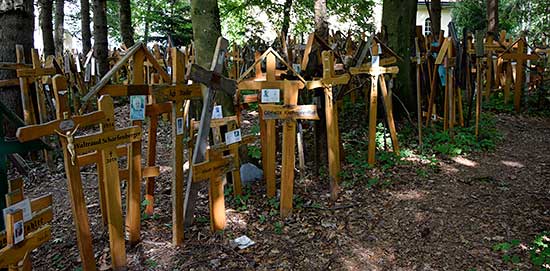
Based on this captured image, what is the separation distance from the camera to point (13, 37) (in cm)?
632

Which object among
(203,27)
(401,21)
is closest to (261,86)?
(203,27)

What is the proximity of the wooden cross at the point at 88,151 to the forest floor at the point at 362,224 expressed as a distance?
1.40 feet

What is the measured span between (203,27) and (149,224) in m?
2.42

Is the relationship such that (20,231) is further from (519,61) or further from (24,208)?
(519,61)

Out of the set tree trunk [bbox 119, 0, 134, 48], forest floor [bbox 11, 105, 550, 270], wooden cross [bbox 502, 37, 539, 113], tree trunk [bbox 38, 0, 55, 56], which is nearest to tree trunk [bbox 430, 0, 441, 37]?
wooden cross [bbox 502, 37, 539, 113]

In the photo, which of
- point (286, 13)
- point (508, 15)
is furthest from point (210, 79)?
point (508, 15)

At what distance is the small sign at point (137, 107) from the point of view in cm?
375

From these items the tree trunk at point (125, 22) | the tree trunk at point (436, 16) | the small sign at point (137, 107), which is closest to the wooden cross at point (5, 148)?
the small sign at point (137, 107)

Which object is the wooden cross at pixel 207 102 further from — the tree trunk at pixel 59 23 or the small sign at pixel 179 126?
the tree trunk at pixel 59 23

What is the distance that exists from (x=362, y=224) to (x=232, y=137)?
1634mm

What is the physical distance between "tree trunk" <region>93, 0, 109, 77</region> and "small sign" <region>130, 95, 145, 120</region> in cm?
809

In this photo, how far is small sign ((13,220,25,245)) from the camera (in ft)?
7.75

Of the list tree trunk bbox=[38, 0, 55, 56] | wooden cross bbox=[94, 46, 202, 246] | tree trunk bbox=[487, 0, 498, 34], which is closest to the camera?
wooden cross bbox=[94, 46, 202, 246]

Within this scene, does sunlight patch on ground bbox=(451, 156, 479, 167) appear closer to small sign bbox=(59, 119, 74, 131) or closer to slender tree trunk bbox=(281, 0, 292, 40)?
small sign bbox=(59, 119, 74, 131)
